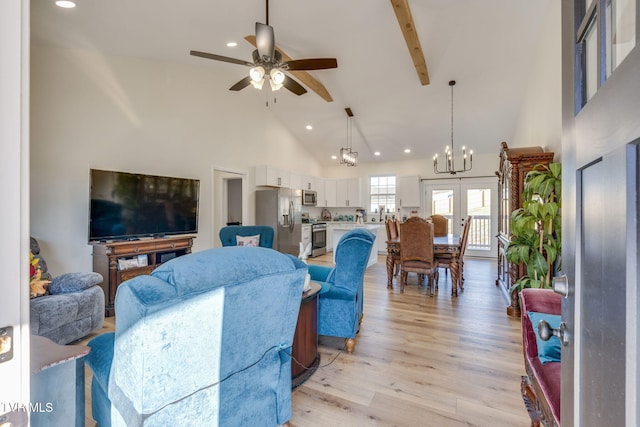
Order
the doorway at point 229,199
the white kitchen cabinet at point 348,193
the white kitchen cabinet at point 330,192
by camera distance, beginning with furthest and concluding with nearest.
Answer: the white kitchen cabinet at point 330,192
the white kitchen cabinet at point 348,193
the doorway at point 229,199

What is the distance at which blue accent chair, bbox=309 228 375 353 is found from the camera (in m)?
2.46

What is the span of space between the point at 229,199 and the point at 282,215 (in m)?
1.73

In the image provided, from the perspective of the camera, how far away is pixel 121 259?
11.9 ft

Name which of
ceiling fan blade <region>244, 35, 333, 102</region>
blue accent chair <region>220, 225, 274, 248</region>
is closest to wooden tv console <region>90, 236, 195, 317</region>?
blue accent chair <region>220, 225, 274, 248</region>

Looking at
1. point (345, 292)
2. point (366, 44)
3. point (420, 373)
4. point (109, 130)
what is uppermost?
point (366, 44)

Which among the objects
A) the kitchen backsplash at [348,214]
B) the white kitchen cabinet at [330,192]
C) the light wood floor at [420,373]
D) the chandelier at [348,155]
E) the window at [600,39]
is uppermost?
the chandelier at [348,155]

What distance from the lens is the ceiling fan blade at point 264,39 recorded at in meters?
2.54

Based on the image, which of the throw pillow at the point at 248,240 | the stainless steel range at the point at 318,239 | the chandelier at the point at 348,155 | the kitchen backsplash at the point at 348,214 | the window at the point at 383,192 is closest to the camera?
the throw pillow at the point at 248,240

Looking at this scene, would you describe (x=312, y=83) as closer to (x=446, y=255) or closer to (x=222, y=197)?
(x=222, y=197)

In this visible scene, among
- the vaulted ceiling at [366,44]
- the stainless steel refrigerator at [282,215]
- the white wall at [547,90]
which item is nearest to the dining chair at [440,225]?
the white wall at [547,90]

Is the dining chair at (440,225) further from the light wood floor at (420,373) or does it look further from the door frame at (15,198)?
the door frame at (15,198)

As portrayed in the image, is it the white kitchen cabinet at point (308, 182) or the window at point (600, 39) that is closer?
the window at point (600, 39)

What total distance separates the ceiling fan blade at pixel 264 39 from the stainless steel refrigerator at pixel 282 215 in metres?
3.65

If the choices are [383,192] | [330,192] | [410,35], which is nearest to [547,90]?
[410,35]
